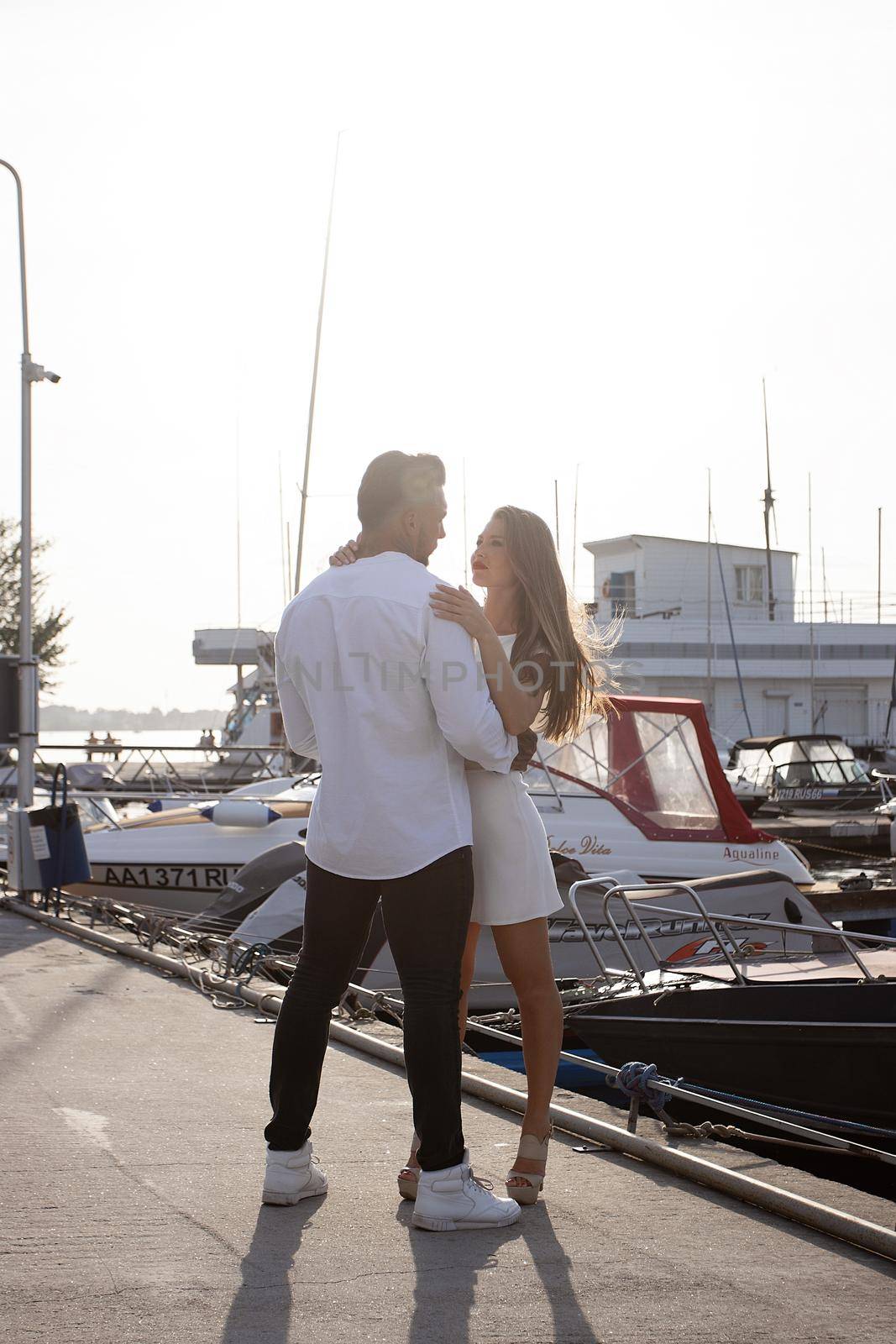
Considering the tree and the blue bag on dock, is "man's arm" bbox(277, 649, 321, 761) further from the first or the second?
the tree

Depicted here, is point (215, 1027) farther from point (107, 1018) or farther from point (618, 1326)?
point (618, 1326)

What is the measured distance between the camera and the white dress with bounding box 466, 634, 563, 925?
3.80 meters

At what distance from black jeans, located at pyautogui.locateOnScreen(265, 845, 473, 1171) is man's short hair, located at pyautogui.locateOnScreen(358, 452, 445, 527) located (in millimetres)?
914

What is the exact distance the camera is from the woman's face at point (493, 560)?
4.05 m

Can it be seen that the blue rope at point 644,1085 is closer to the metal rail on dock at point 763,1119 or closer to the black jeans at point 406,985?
the metal rail on dock at point 763,1119

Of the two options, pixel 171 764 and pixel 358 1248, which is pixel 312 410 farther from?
pixel 358 1248

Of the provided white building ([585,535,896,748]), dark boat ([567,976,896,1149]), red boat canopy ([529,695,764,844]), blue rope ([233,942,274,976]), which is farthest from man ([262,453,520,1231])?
white building ([585,535,896,748])

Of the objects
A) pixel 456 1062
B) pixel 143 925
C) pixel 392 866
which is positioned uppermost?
pixel 392 866

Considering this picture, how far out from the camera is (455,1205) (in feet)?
11.4

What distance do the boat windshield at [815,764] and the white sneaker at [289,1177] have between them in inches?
1202

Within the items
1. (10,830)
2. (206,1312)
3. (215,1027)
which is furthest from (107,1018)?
(10,830)

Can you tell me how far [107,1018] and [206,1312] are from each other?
3.84 m

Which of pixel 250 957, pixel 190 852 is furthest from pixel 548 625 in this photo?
pixel 190 852

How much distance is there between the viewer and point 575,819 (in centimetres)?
1233
